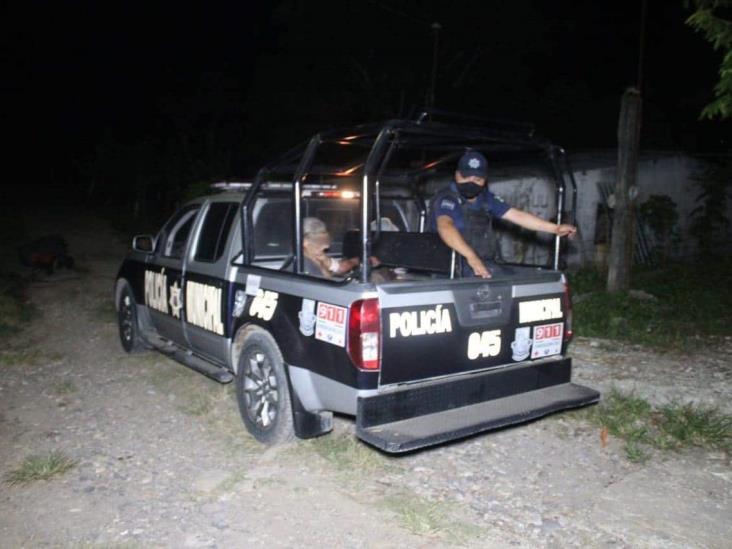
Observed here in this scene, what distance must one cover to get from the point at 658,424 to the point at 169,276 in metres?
4.34

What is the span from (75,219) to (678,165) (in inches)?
662

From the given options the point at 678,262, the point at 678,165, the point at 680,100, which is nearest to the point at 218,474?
the point at 678,262

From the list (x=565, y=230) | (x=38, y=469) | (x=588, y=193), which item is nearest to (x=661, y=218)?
(x=588, y=193)

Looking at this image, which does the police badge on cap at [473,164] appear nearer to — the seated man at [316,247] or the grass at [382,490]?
the seated man at [316,247]

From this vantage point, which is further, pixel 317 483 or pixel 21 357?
pixel 21 357

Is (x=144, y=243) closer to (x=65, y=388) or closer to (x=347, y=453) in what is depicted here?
(x=65, y=388)

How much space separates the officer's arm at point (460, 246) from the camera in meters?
4.41

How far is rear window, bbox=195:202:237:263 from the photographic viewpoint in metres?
5.43

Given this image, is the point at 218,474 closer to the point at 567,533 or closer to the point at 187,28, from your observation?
the point at 567,533

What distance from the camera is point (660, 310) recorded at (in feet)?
30.2

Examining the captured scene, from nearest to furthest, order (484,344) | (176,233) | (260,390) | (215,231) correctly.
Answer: (484,344) → (260,390) → (215,231) → (176,233)

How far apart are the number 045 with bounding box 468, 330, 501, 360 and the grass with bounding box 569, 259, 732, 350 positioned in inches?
155

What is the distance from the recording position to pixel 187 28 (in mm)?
38250

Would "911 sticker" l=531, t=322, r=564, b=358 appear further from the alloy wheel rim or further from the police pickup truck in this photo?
the alloy wheel rim
